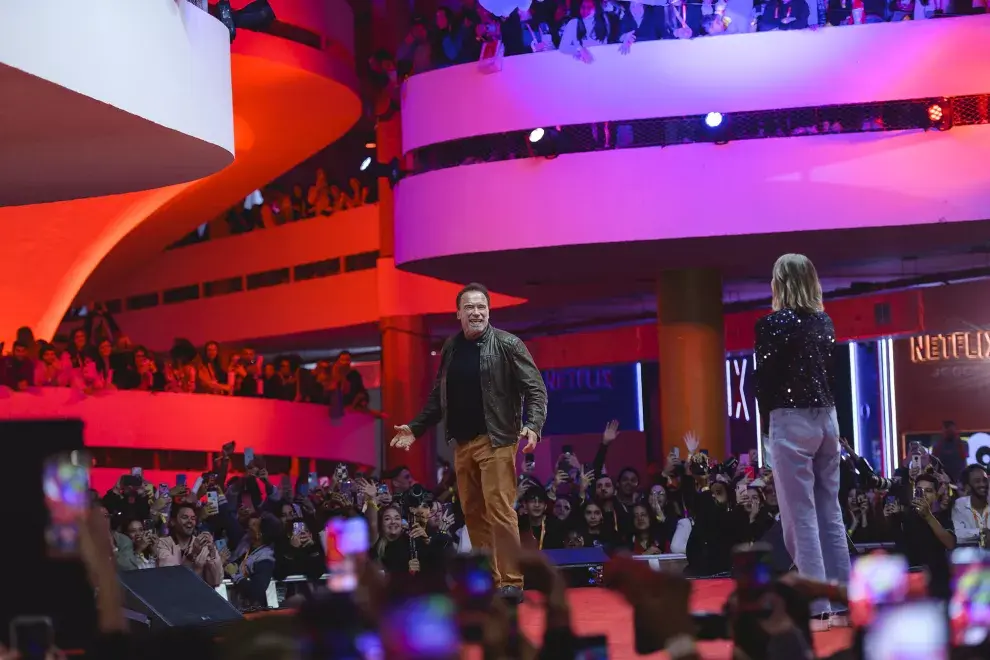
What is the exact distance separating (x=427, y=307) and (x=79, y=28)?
13971 millimetres

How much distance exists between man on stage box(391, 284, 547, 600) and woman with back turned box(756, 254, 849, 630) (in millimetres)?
1701

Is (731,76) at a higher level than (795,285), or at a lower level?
higher

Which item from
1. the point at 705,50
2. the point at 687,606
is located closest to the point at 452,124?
the point at 705,50

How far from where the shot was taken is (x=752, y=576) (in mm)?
4055

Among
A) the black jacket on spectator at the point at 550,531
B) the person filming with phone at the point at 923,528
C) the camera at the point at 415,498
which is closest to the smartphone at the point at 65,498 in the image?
the person filming with phone at the point at 923,528

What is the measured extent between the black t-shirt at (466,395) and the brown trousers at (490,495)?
68 millimetres

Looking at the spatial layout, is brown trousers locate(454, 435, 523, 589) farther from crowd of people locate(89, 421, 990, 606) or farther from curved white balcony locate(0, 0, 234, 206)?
curved white balcony locate(0, 0, 234, 206)

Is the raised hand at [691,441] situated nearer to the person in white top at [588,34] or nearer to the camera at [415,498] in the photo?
the person in white top at [588,34]

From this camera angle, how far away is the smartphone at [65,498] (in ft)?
12.5

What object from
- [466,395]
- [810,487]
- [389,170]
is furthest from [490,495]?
[389,170]

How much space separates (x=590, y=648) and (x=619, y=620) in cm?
323

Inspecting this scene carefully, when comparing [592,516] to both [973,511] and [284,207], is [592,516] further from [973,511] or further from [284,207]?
[284,207]

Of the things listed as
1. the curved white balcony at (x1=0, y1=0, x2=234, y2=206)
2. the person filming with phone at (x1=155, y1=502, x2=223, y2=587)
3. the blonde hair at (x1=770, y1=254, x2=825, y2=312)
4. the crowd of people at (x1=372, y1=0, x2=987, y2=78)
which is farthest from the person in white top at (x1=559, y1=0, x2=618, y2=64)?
the blonde hair at (x1=770, y1=254, x2=825, y2=312)

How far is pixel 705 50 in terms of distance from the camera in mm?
14828
